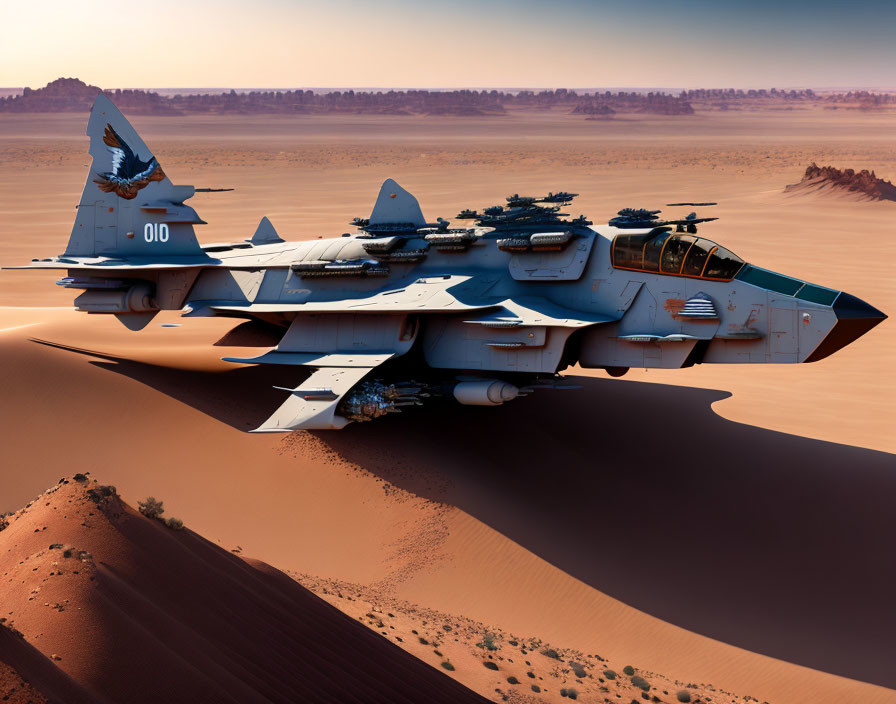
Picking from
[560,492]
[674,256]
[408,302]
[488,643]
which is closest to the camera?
[488,643]

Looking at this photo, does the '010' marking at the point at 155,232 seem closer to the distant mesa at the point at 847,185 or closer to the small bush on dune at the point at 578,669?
the small bush on dune at the point at 578,669

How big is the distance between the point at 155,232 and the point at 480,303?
10778mm

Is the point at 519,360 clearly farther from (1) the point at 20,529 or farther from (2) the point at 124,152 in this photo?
(2) the point at 124,152

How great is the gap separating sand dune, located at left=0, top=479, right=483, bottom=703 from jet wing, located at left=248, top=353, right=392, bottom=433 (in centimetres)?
772

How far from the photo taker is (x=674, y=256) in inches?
754

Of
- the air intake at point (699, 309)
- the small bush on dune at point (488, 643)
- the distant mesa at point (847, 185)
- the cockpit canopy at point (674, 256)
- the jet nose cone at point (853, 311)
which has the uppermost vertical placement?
the cockpit canopy at point (674, 256)

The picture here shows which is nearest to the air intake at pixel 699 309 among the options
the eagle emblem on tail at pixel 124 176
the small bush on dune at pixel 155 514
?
the small bush on dune at pixel 155 514

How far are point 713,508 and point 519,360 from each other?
5.04m

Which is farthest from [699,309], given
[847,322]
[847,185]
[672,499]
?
[847,185]

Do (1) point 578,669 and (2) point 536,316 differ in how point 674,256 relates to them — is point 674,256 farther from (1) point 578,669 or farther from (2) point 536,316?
(1) point 578,669

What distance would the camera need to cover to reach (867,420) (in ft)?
76.7

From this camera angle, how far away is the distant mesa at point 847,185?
70688 millimetres

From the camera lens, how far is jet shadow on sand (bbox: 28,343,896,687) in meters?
15.3

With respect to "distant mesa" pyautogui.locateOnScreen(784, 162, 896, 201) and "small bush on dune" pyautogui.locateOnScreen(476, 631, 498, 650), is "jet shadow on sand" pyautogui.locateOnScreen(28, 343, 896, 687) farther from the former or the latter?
"distant mesa" pyautogui.locateOnScreen(784, 162, 896, 201)
